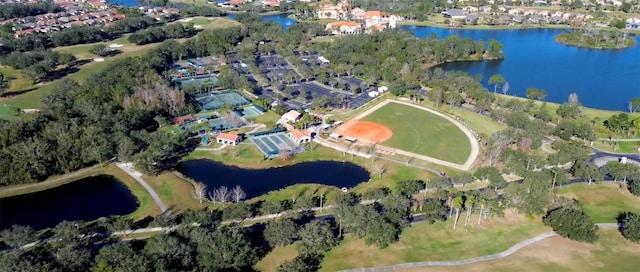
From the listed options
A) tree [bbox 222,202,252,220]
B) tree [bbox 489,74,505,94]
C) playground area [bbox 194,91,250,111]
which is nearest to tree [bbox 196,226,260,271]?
tree [bbox 222,202,252,220]

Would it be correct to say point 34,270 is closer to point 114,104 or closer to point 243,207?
point 243,207

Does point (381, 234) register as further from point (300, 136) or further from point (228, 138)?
point (228, 138)

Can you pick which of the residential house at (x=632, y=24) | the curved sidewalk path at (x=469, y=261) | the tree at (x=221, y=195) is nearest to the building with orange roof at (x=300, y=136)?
the tree at (x=221, y=195)

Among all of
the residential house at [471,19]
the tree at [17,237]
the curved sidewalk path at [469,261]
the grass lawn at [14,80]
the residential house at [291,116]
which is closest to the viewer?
the curved sidewalk path at [469,261]

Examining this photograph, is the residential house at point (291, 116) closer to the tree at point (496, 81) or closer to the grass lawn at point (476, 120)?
the grass lawn at point (476, 120)

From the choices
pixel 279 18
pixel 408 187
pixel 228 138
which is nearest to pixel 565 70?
pixel 408 187

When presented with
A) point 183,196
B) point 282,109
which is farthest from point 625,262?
point 282,109

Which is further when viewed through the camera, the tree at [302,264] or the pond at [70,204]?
the pond at [70,204]
